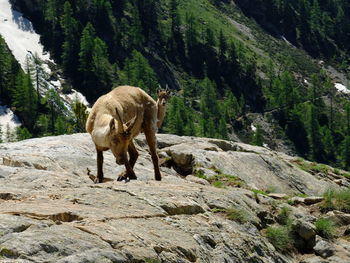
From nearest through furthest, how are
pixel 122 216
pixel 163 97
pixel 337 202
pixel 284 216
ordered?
pixel 122 216, pixel 284 216, pixel 337 202, pixel 163 97

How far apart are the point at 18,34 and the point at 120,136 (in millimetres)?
140777

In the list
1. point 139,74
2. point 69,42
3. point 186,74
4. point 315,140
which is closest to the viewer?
point 139,74

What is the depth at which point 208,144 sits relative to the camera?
95.8 feet

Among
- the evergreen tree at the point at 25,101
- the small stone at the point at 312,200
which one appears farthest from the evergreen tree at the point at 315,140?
the small stone at the point at 312,200

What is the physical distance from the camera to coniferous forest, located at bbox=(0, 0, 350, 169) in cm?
12438

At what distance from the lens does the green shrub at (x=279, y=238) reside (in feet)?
49.1

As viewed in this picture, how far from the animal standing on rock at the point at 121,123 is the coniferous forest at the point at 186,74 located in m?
93.2

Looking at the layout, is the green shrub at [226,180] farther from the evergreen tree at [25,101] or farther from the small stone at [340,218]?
the evergreen tree at [25,101]

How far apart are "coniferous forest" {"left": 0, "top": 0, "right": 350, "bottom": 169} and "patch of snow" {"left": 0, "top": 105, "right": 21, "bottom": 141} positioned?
1.69 m

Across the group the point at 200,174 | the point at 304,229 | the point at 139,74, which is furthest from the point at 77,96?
the point at 304,229

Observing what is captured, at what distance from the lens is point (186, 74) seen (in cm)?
16625

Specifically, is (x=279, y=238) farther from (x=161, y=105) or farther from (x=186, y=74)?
(x=186, y=74)

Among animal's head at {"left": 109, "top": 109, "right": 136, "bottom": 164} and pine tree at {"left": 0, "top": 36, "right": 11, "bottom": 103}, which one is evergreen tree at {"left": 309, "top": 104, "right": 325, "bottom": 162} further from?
animal's head at {"left": 109, "top": 109, "right": 136, "bottom": 164}

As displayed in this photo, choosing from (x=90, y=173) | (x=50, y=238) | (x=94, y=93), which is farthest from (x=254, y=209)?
(x=94, y=93)
